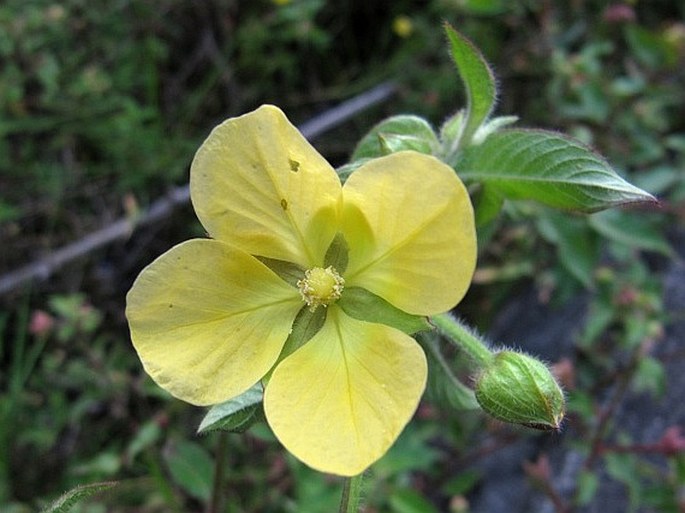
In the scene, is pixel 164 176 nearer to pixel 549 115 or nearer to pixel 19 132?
pixel 19 132

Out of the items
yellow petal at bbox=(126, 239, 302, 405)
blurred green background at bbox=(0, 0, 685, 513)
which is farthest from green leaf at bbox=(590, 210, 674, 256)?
yellow petal at bbox=(126, 239, 302, 405)

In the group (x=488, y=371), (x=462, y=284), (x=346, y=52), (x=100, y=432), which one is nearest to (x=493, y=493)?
(x=100, y=432)

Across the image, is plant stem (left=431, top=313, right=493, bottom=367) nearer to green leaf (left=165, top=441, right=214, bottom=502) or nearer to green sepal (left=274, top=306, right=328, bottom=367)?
green sepal (left=274, top=306, right=328, bottom=367)

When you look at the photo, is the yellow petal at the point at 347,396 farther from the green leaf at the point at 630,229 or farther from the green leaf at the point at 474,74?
the green leaf at the point at 630,229

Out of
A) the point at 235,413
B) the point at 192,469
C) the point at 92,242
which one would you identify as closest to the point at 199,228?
the point at 92,242

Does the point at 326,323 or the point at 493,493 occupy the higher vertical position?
the point at 326,323

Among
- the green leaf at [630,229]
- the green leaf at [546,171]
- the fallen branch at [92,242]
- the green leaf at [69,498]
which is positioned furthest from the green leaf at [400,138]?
the fallen branch at [92,242]
